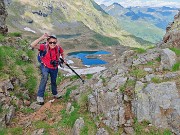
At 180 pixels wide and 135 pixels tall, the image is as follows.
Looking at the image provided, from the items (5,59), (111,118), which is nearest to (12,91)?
(5,59)

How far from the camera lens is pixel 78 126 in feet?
43.8

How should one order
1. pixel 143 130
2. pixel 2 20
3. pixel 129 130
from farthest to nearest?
1. pixel 2 20
2. pixel 129 130
3. pixel 143 130

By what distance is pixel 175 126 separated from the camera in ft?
39.4

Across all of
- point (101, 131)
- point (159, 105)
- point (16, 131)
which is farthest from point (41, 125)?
point (159, 105)

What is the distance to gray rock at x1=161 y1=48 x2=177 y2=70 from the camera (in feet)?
50.2

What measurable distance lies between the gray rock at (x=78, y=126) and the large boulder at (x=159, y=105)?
267 centimetres

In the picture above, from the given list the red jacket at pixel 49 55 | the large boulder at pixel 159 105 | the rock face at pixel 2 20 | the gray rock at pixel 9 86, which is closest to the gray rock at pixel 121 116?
the large boulder at pixel 159 105

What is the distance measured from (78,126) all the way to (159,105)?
407 cm

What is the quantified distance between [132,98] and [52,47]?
5.67 metres

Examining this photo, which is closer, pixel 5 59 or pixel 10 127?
pixel 10 127

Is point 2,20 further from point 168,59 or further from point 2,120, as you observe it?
point 168,59

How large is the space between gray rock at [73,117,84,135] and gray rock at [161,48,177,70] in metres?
5.63

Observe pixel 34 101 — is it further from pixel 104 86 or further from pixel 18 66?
pixel 104 86

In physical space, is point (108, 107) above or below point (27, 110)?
above
